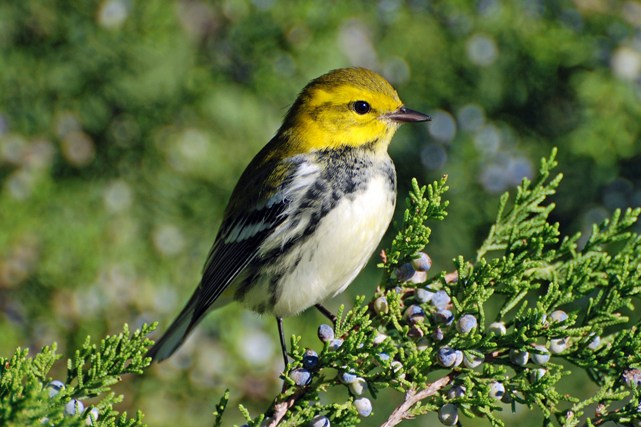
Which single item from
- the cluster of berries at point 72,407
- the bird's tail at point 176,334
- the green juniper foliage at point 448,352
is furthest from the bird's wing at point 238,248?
the cluster of berries at point 72,407

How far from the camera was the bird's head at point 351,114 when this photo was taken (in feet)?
9.91

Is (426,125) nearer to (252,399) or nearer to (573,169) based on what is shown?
(573,169)

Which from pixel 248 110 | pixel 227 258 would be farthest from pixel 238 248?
pixel 248 110

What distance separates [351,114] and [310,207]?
511 mm

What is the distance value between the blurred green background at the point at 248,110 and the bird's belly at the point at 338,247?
0.57 metres

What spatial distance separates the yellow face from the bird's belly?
28 centimetres

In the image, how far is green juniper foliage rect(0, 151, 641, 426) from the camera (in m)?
1.84

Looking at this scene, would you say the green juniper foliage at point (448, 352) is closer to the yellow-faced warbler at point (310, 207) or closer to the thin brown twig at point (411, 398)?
the thin brown twig at point (411, 398)

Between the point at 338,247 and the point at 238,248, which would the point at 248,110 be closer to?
the point at 238,248

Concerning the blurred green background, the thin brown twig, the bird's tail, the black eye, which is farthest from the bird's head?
the thin brown twig

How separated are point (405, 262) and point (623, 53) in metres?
2.01

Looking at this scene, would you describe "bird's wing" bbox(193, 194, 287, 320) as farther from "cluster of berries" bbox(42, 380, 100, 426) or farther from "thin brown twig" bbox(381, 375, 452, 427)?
"cluster of berries" bbox(42, 380, 100, 426)

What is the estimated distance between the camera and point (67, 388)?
→ 1.63 m

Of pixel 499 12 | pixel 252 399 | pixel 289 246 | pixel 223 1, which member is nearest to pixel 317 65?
pixel 223 1
